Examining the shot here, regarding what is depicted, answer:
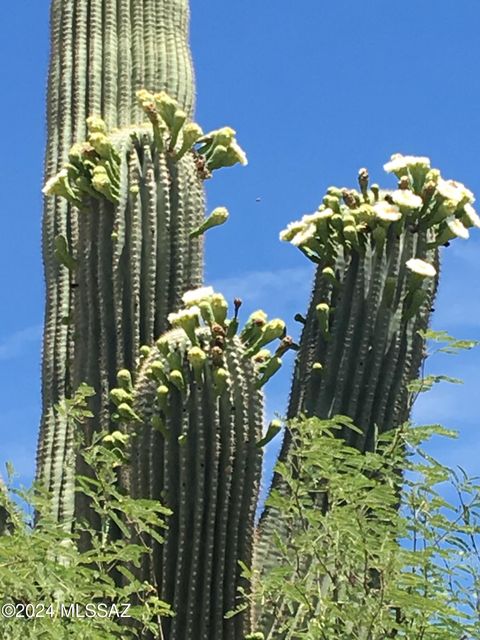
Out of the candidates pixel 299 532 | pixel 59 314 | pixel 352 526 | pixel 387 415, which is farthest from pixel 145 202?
pixel 352 526

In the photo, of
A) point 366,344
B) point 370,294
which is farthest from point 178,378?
point 370,294

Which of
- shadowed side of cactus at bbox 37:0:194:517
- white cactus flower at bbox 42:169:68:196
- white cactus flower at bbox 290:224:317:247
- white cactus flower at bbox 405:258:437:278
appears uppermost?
shadowed side of cactus at bbox 37:0:194:517

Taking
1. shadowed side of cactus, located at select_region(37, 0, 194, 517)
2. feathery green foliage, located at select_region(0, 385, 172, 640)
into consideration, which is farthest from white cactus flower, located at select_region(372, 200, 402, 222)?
feathery green foliage, located at select_region(0, 385, 172, 640)

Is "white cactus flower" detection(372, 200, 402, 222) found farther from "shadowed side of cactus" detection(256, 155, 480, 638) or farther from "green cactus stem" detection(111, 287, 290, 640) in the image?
"green cactus stem" detection(111, 287, 290, 640)

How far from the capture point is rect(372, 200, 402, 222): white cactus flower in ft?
28.8

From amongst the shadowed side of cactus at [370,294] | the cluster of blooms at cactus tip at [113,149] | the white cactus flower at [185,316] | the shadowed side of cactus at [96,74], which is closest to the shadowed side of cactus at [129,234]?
the cluster of blooms at cactus tip at [113,149]

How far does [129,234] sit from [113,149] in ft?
1.66

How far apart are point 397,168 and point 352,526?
9.28ft

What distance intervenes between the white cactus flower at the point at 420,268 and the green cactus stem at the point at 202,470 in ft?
3.38

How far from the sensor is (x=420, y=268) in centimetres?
880

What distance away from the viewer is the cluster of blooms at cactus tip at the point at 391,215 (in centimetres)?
885

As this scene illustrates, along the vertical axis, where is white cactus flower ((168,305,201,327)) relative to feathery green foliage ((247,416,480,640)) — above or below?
above

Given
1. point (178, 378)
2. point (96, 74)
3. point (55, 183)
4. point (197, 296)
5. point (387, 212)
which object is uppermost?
point (96, 74)

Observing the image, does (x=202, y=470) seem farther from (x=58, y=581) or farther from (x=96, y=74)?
(x=96, y=74)
